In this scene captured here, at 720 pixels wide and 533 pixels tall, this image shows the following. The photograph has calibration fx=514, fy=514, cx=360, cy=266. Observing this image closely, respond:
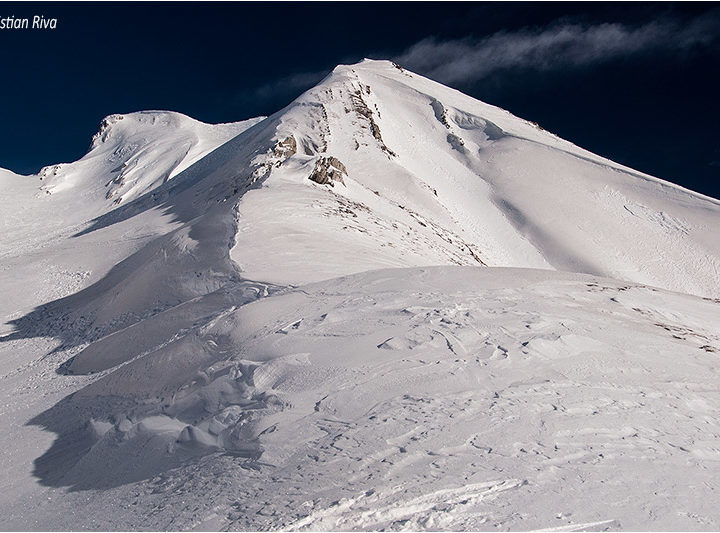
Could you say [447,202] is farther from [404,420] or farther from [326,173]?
[404,420]

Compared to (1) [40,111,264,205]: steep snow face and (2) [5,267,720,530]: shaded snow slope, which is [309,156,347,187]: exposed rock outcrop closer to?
(2) [5,267,720,530]: shaded snow slope

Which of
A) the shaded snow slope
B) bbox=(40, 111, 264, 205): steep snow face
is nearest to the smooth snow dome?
the shaded snow slope

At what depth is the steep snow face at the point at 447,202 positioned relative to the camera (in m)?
15.9

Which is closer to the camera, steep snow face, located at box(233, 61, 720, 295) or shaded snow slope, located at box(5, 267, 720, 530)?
shaded snow slope, located at box(5, 267, 720, 530)

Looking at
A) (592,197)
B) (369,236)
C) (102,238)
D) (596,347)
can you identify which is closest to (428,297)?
(596,347)

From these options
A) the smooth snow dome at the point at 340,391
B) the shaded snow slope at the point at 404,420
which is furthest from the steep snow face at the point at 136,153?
the shaded snow slope at the point at 404,420

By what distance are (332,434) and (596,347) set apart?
421 centimetres

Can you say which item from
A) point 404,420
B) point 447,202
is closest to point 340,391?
point 404,420

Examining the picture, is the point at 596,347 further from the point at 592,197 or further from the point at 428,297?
the point at 592,197

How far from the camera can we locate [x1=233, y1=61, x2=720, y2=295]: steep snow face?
15883 millimetres

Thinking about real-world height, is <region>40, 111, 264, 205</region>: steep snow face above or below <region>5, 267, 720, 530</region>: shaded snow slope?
above

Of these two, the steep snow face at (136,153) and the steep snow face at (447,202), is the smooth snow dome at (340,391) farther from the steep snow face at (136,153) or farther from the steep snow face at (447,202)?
the steep snow face at (136,153)

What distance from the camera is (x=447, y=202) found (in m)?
35.5

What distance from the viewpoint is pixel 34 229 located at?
4256 centimetres
